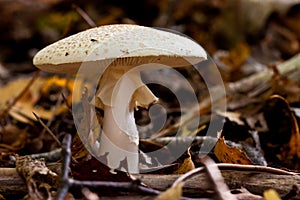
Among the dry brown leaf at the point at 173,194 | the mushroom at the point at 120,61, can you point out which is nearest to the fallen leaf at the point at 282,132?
the mushroom at the point at 120,61

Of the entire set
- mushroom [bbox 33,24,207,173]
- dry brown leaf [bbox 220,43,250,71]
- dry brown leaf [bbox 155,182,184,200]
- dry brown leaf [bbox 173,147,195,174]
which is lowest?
dry brown leaf [bbox 155,182,184,200]

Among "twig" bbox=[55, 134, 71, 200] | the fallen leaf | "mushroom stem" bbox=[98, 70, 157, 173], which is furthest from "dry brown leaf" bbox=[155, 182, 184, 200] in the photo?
the fallen leaf

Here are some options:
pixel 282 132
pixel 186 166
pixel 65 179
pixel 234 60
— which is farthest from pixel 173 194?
pixel 234 60

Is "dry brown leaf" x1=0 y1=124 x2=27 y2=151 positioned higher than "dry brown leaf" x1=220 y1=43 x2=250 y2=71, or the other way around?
"dry brown leaf" x1=220 y1=43 x2=250 y2=71

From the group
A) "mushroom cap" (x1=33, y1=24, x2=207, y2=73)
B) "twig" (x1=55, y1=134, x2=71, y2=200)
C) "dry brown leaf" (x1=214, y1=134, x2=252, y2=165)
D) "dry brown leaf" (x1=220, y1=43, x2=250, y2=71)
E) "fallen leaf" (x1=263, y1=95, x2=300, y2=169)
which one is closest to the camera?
"twig" (x1=55, y1=134, x2=71, y2=200)

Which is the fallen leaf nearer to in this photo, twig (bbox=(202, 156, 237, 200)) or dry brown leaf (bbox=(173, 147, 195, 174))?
dry brown leaf (bbox=(173, 147, 195, 174))

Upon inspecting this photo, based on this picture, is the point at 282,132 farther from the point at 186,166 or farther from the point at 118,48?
the point at 118,48

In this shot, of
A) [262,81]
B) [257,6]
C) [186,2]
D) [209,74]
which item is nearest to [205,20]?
[186,2]

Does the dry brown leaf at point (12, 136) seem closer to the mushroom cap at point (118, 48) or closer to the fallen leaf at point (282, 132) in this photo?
the mushroom cap at point (118, 48)

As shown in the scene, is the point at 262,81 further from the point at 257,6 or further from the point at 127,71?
the point at 257,6
